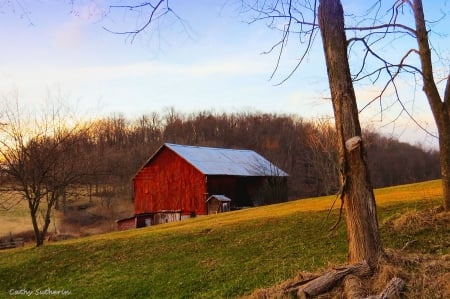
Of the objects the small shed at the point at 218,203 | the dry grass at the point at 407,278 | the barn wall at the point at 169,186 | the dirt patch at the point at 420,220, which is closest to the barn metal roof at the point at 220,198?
the small shed at the point at 218,203

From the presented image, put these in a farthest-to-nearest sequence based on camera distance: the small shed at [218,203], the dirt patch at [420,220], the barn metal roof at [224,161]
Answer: the barn metal roof at [224,161] → the small shed at [218,203] → the dirt patch at [420,220]

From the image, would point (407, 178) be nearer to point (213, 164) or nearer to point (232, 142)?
point (232, 142)

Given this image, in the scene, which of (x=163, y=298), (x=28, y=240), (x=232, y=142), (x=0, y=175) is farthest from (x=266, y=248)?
(x=232, y=142)

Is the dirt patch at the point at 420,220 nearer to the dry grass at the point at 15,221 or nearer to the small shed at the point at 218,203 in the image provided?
the small shed at the point at 218,203

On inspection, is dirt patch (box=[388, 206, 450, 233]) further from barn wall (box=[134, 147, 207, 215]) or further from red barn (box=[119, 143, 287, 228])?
barn wall (box=[134, 147, 207, 215])

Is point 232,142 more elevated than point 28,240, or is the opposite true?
point 232,142

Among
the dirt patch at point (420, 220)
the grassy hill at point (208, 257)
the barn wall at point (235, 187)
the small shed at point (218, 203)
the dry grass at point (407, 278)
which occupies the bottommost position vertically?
the grassy hill at point (208, 257)

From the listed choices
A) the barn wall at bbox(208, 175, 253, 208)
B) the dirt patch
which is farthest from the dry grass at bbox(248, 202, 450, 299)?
the barn wall at bbox(208, 175, 253, 208)

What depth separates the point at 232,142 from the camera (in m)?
102

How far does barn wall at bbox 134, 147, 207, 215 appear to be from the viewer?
42688 mm

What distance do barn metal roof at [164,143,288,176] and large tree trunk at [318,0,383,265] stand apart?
3595cm

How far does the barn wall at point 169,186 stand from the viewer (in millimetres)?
42688

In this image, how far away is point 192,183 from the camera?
4300 centimetres

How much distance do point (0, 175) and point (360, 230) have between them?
2002 cm
